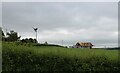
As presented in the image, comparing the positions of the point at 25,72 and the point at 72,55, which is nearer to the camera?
the point at 25,72

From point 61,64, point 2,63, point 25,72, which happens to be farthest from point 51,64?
point 2,63

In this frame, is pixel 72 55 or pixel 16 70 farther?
pixel 72 55

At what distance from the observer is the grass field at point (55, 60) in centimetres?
960

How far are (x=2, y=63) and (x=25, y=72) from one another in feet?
2.97

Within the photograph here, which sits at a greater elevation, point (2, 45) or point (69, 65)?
point (2, 45)

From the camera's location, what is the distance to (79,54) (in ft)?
34.3

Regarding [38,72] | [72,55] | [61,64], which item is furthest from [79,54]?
[38,72]

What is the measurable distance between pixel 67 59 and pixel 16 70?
1.86 meters

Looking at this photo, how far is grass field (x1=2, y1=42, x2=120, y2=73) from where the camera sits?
960 centimetres

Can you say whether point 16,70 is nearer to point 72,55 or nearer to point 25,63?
Result: point 25,63

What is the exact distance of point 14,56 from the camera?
393 inches

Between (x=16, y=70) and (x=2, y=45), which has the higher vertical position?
(x=2, y=45)

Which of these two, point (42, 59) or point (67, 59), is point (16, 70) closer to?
point (42, 59)

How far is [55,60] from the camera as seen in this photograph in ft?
32.5
